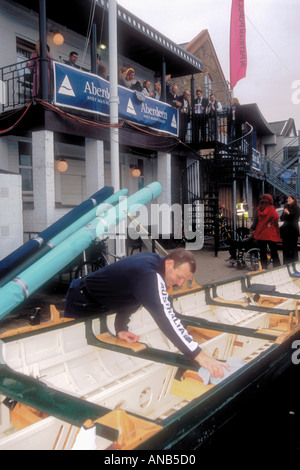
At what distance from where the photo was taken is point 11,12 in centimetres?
1052

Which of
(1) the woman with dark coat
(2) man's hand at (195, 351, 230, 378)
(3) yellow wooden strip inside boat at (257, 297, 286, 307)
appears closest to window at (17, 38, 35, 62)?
(1) the woman with dark coat

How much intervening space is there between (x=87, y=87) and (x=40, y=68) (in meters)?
1.29

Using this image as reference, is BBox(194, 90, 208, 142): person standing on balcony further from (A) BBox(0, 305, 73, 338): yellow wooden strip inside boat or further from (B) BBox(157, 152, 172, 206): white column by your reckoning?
(A) BBox(0, 305, 73, 338): yellow wooden strip inside boat

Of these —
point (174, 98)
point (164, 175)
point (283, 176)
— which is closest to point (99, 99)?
point (164, 175)

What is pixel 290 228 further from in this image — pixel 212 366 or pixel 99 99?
pixel 212 366

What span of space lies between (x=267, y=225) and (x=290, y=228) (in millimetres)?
552

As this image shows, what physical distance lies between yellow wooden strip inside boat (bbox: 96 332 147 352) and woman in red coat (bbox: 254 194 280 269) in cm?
645

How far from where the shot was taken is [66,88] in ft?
31.7

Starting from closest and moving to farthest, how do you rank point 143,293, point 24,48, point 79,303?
point 143,293 → point 79,303 → point 24,48

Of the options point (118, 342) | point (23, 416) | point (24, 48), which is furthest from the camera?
point (24, 48)

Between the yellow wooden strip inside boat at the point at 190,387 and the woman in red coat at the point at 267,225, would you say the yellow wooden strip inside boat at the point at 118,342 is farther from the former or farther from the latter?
the woman in red coat at the point at 267,225

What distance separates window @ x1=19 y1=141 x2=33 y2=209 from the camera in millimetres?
11531

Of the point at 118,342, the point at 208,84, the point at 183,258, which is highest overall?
the point at 208,84
